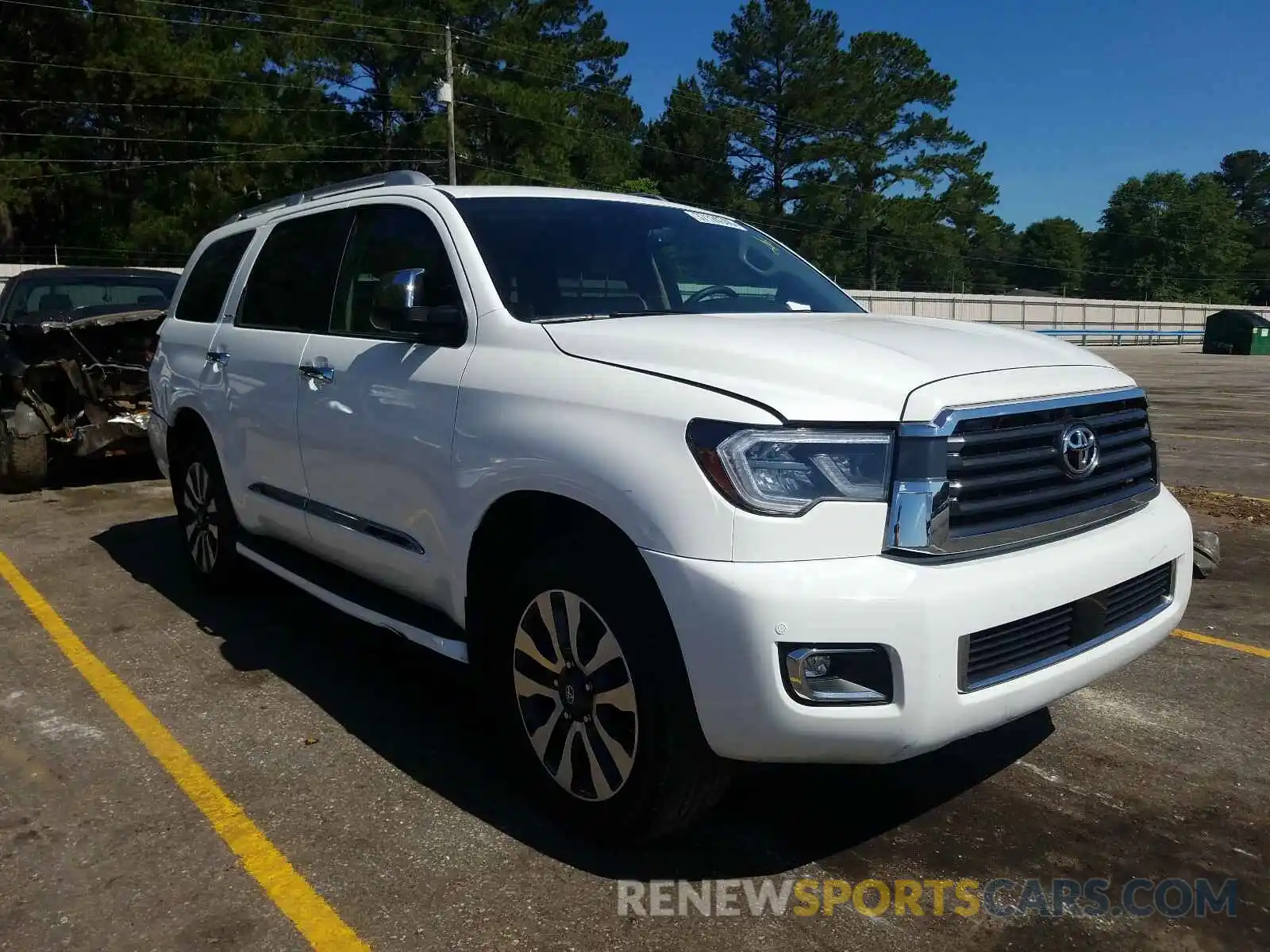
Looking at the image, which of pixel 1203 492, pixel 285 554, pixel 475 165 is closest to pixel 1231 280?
pixel 475 165

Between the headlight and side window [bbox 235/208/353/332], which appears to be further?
side window [bbox 235/208/353/332]

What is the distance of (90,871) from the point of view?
2.87 meters

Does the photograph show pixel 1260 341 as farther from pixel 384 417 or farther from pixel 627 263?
pixel 384 417

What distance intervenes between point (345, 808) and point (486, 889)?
681mm

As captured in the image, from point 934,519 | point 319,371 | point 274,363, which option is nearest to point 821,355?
point 934,519

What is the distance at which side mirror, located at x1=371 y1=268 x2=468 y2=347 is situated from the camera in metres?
3.30

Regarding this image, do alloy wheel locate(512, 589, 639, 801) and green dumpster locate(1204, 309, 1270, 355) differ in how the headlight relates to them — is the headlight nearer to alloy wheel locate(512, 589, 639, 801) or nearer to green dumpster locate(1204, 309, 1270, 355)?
alloy wheel locate(512, 589, 639, 801)

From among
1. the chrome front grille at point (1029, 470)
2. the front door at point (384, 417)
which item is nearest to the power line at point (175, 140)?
the front door at point (384, 417)

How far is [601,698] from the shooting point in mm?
2807

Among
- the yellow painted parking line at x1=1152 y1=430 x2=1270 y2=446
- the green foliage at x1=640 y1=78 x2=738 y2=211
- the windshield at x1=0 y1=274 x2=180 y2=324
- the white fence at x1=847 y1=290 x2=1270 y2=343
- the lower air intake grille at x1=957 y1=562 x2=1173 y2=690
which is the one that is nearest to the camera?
the lower air intake grille at x1=957 y1=562 x2=1173 y2=690

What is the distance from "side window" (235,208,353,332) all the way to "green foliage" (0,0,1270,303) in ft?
108

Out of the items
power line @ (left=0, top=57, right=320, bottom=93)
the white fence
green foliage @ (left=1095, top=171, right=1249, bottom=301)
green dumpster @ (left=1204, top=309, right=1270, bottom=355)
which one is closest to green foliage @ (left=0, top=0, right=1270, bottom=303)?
power line @ (left=0, top=57, right=320, bottom=93)

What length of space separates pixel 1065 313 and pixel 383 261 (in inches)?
2162

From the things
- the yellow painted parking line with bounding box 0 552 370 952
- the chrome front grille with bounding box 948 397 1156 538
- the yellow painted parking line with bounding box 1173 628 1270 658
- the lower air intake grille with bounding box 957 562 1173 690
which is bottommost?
the yellow painted parking line with bounding box 1173 628 1270 658
